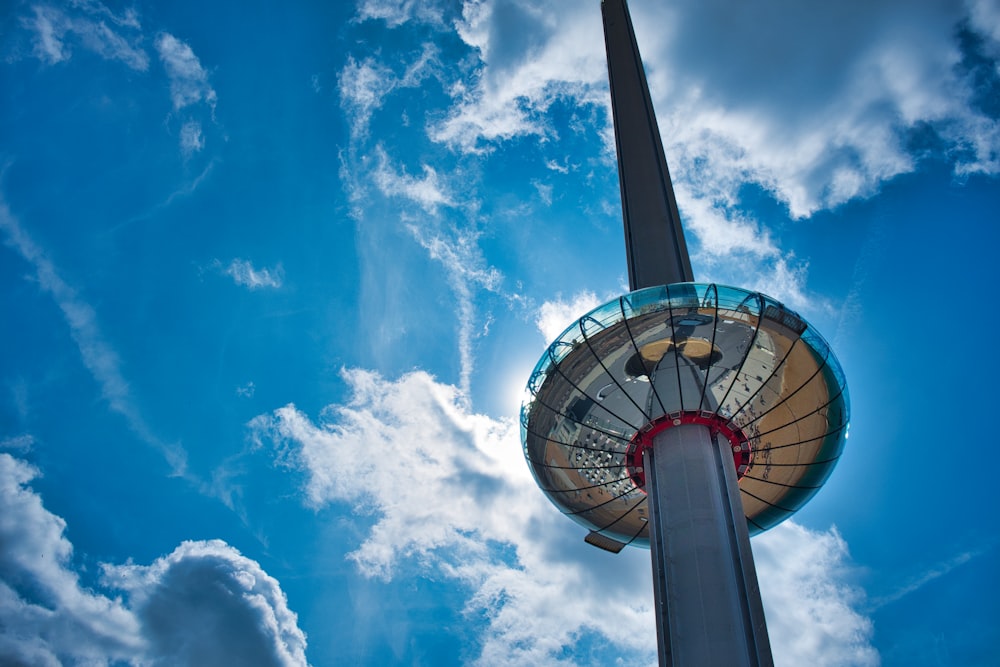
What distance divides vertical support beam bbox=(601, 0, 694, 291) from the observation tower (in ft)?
19.0

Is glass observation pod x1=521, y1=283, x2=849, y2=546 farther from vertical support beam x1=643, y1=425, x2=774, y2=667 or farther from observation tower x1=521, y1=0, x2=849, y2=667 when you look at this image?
vertical support beam x1=643, y1=425, x2=774, y2=667

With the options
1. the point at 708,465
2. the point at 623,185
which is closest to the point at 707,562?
the point at 708,465

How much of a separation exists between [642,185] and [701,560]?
15.6 meters

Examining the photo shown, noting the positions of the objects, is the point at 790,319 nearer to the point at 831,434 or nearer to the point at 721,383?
the point at 721,383

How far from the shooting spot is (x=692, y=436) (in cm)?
1362

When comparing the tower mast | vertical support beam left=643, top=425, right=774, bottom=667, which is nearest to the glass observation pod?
the tower mast

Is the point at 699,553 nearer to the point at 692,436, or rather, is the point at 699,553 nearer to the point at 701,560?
the point at 701,560

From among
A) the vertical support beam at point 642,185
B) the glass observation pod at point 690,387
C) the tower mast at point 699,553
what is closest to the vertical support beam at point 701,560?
the tower mast at point 699,553

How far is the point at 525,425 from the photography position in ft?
53.0

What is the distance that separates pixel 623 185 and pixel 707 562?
638 inches

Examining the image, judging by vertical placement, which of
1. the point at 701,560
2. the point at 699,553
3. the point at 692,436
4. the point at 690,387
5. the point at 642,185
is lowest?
the point at 701,560

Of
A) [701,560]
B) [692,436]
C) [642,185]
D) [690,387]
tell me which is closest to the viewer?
[701,560]

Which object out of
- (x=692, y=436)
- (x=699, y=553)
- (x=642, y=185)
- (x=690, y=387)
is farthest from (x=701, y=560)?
(x=642, y=185)

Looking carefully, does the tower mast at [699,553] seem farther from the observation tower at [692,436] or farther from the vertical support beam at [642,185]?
the vertical support beam at [642,185]
